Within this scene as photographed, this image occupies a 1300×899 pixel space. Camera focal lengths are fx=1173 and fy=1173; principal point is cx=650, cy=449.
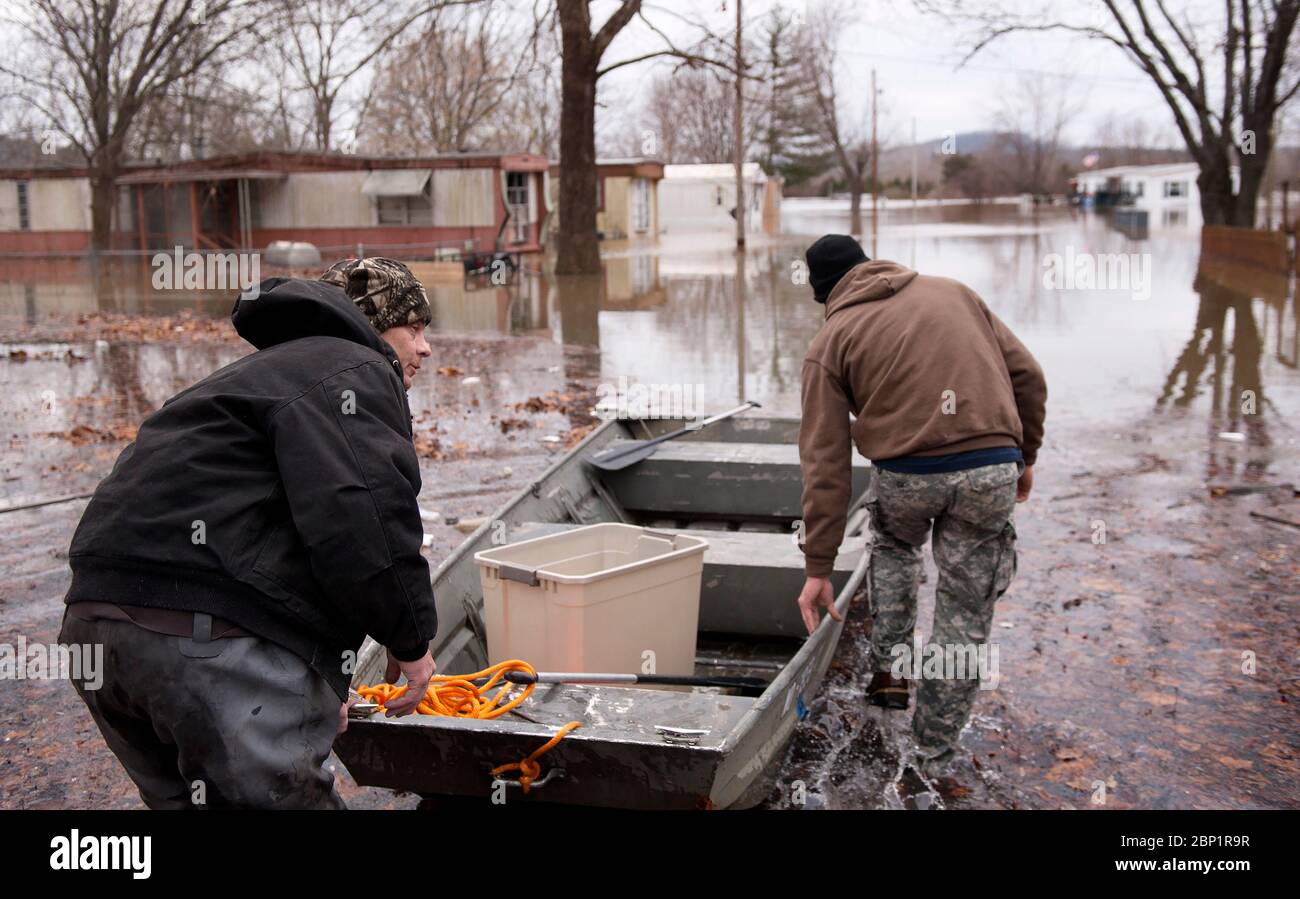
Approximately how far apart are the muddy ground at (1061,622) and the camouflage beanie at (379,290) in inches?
89.6

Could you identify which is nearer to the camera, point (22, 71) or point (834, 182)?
point (22, 71)

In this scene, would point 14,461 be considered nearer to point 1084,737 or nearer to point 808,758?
point 808,758

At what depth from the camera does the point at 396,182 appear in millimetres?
31922

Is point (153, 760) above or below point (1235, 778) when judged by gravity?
above

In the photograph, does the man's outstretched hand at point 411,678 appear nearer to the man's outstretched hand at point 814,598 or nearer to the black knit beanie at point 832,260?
the man's outstretched hand at point 814,598

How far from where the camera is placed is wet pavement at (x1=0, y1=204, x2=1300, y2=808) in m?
4.92

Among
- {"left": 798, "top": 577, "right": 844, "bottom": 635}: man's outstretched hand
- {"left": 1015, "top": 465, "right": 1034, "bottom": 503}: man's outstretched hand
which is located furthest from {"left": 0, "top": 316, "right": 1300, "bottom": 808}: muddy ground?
{"left": 1015, "top": 465, "right": 1034, "bottom": 503}: man's outstretched hand

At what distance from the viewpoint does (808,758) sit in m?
5.02

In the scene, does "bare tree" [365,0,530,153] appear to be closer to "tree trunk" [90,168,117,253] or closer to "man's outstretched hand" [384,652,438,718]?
"tree trunk" [90,168,117,253]

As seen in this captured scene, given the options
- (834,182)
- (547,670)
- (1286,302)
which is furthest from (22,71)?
(834,182)

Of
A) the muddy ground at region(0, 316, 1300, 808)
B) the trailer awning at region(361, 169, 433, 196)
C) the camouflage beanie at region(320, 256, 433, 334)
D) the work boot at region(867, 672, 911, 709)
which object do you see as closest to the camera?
the camouflage beanie at region(320, 256, 433, 334)

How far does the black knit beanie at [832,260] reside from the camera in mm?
4625

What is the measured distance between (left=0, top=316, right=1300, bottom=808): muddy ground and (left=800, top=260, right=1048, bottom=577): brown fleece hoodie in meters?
1.25
